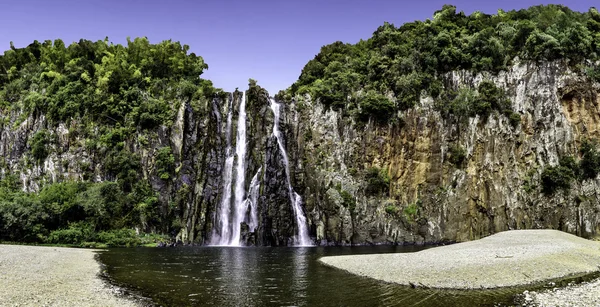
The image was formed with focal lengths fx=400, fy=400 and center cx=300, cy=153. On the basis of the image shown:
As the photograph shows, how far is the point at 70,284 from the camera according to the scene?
19.5 meters

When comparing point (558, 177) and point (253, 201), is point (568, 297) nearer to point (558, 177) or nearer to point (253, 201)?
point (558, 177)

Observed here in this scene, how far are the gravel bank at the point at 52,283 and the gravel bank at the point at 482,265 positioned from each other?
14.3 metres

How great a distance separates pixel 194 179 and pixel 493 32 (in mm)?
50659

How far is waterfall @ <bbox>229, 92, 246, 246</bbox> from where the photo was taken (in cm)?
5331

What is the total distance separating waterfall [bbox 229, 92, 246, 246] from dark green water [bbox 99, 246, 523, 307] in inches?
911

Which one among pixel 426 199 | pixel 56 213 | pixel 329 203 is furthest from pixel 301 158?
pixel 56 213

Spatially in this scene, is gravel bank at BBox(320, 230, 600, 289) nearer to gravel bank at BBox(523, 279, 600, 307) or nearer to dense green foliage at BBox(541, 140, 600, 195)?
gravel bank at BBox(523, 279, 600, 307)

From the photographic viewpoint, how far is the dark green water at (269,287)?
57.3ft

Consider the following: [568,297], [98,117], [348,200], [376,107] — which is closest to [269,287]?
[568,297]

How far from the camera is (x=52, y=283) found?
1933 centimetres

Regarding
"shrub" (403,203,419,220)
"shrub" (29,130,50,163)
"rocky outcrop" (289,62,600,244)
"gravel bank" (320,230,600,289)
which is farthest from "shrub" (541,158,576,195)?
"shrub" (29,130,50,163)

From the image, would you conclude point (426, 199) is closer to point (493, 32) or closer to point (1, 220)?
point (493, 32)

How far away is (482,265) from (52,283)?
2274cm

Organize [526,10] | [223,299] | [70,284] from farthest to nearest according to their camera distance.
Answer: [526,10] < [70,284] < [223,299]
